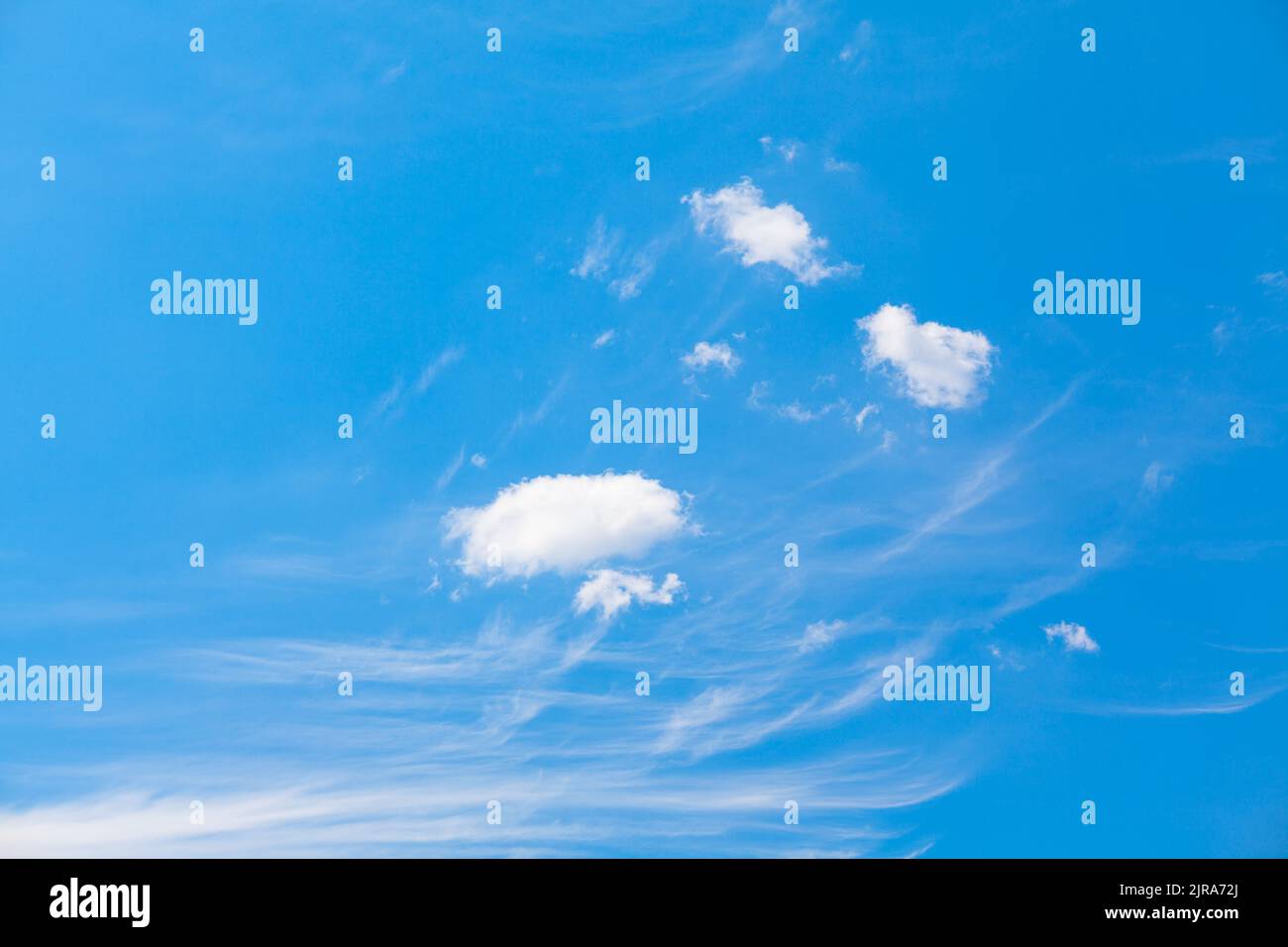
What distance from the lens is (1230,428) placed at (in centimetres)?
753

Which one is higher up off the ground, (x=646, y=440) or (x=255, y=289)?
(x=255, y=289)
